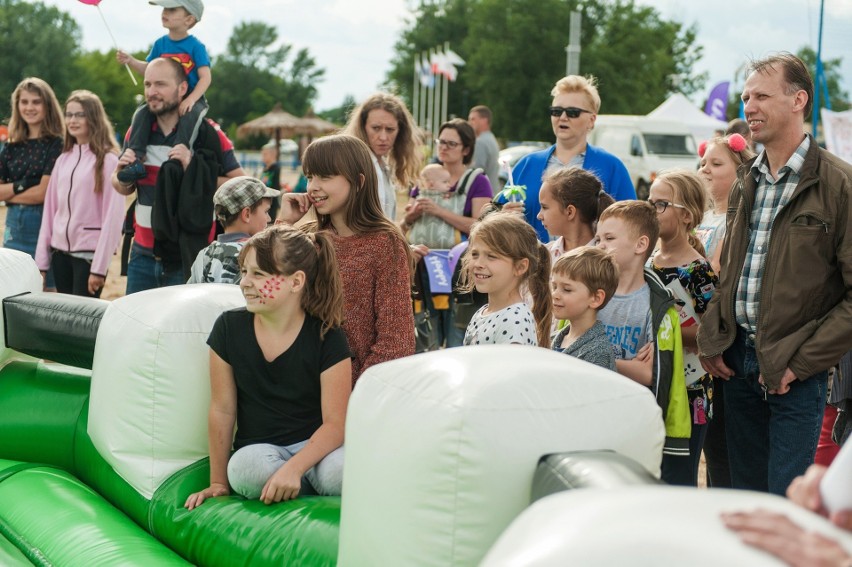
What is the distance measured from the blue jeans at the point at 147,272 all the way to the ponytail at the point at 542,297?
1.89 metres

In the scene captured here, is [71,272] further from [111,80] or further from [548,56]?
[111,80]

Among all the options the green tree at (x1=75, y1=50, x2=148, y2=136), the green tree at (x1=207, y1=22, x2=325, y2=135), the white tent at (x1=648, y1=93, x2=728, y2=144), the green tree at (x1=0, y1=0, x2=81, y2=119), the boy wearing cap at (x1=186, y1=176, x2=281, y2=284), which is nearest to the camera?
the boy wearing cap at (x1=186, y1=176, x2=281, y2=284)

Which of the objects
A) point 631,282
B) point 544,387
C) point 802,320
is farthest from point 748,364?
point 544,387

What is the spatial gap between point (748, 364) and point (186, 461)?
1.82 meters

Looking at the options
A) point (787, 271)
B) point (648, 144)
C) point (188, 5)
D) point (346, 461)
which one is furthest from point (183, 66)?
point (648, 144)

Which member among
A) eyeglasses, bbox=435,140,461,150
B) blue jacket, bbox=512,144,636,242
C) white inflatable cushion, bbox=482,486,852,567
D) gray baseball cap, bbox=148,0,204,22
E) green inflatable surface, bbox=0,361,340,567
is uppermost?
gray baseball cap, bbox=148,0,204,22

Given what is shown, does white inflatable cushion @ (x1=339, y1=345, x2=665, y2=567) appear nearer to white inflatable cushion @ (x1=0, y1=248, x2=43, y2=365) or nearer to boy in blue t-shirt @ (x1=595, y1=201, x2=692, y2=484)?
boy in blue t-shirt @ (x1=595, y1=201, x2=692, y2=484)

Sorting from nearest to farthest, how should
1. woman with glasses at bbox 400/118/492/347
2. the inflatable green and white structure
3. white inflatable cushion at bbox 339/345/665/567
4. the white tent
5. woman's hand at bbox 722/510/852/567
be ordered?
woman's hand at bbox 722/510/852/567 < the inflatable green and white structure < white inflatable cushion at bbox 339/345/665/567 < woman with glasses at bbox 400/118/492/347 < the white tent

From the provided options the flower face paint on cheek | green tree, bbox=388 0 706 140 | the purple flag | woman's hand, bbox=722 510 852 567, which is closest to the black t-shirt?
the flower face paint on cheek

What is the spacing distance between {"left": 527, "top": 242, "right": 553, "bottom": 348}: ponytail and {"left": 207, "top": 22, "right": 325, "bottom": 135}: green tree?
69.3 metres

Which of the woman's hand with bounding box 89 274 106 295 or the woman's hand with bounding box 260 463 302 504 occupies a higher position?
the woman's hand with bounding box 89 274 106 295

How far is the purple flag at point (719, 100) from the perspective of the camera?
20.5 meters

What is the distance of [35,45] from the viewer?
29.0 meters

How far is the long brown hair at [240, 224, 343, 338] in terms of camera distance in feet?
9.79
